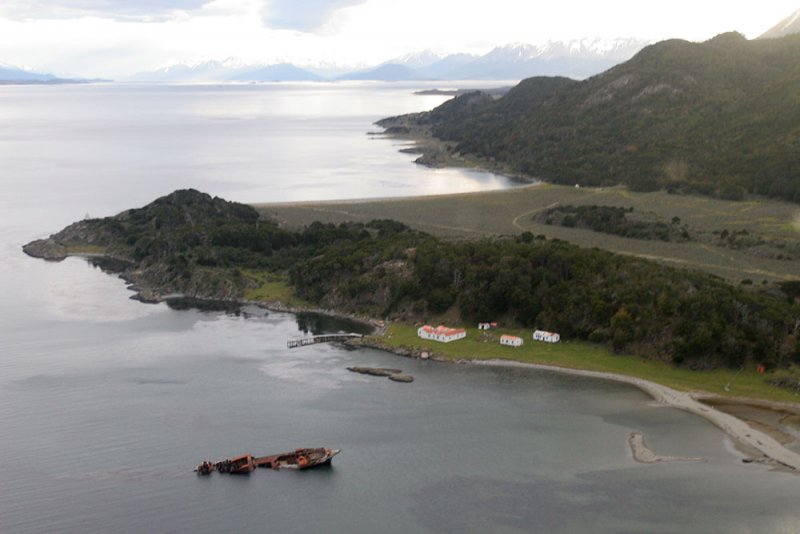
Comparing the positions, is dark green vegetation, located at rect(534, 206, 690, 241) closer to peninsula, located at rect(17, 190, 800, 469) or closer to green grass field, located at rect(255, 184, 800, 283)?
green grass field, located at rect(255, 184, 800, 283)

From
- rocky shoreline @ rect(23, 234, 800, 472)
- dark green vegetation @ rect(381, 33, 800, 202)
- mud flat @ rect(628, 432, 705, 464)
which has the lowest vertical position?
mud flat @ rect(628, 432, 705, 464)

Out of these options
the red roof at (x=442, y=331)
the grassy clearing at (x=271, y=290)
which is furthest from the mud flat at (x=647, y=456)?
the grassy clearing at (x=271, y=290)

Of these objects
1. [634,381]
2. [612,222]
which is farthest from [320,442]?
[612,222]

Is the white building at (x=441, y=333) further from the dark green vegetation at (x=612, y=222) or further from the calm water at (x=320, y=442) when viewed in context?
the dark green vegetation at (x=612, y=222)

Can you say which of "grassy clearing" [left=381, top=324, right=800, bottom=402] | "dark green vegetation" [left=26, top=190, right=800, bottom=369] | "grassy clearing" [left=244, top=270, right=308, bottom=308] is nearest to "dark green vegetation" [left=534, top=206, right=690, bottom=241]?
"dark green vegetation" [left=26, top=190, right=800, bottom=369]

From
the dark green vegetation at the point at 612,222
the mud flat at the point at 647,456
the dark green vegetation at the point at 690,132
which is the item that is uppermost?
the dark green vegetation at the point at 690,132

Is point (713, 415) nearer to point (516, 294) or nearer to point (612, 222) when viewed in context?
point (516, 294)
